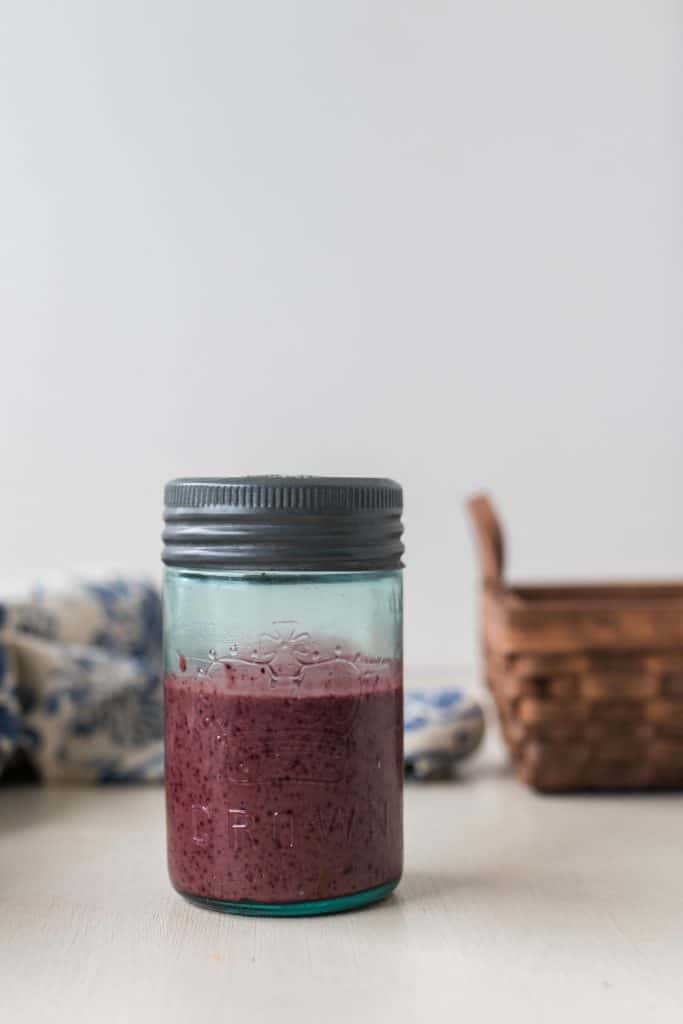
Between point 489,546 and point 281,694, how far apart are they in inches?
22.7

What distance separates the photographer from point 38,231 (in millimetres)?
2307

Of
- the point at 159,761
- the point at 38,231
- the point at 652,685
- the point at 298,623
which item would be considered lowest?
the point at 159,761

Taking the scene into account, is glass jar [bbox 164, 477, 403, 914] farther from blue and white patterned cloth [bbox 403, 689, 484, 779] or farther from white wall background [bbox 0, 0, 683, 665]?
white wall background [bbox 0, 0, 683, 665]

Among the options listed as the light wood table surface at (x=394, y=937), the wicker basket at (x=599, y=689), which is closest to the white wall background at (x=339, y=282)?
the wicker basket at (x=599, y=689)

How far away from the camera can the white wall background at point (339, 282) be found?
7.55ft

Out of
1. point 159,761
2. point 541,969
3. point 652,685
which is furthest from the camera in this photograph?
point 159,761

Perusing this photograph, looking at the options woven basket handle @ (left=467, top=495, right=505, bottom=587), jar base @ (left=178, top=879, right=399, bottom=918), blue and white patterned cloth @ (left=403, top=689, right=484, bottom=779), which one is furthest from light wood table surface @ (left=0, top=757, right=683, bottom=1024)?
woven basket handle @ (left=467, top=495, right=505, bottom=587)

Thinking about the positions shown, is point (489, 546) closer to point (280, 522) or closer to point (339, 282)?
point (280, 522)

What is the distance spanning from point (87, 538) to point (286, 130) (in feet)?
2.66

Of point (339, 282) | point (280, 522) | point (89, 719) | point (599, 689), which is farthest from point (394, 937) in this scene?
point (339, 282)

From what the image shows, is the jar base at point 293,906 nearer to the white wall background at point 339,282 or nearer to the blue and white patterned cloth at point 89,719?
the blue and white patterned cloth at point 89,719

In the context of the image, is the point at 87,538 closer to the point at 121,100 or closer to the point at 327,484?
the point at 121,100

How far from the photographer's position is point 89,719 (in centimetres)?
125

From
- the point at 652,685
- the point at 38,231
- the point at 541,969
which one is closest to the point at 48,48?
the point at 38,231
